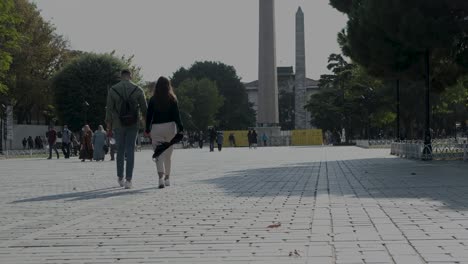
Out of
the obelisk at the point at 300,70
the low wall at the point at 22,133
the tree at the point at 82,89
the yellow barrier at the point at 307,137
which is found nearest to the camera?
the low wall at the point at 22,133

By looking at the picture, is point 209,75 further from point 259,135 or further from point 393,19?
point 393,19

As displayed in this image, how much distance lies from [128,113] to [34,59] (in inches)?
1988

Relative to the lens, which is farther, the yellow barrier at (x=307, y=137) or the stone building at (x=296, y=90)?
the yellow barrier at (x=307, y=137)

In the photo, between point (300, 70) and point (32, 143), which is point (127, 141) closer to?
point (32, 143)

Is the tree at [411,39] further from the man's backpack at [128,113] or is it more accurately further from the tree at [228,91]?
the tree at [228,91]

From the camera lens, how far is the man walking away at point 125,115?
11.8 m

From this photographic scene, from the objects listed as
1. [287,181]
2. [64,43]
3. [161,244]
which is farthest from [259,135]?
[161,244]

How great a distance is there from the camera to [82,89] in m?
62.9

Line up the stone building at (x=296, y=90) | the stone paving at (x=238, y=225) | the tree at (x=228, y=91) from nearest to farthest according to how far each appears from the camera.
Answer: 1. the stone paving at (x=238, y=225)
2. the stone building at (x=296, y=90)
3. the tree at (x=228, y=91)

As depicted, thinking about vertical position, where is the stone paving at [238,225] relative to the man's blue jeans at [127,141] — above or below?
below

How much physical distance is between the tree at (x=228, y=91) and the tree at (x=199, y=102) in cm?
449

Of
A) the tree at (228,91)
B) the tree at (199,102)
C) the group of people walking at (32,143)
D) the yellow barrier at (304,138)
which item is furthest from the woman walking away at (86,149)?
the tree at (228,91)

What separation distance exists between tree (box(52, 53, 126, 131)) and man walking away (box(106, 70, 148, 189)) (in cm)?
→ 5039

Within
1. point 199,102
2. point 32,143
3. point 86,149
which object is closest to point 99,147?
point 86,149
